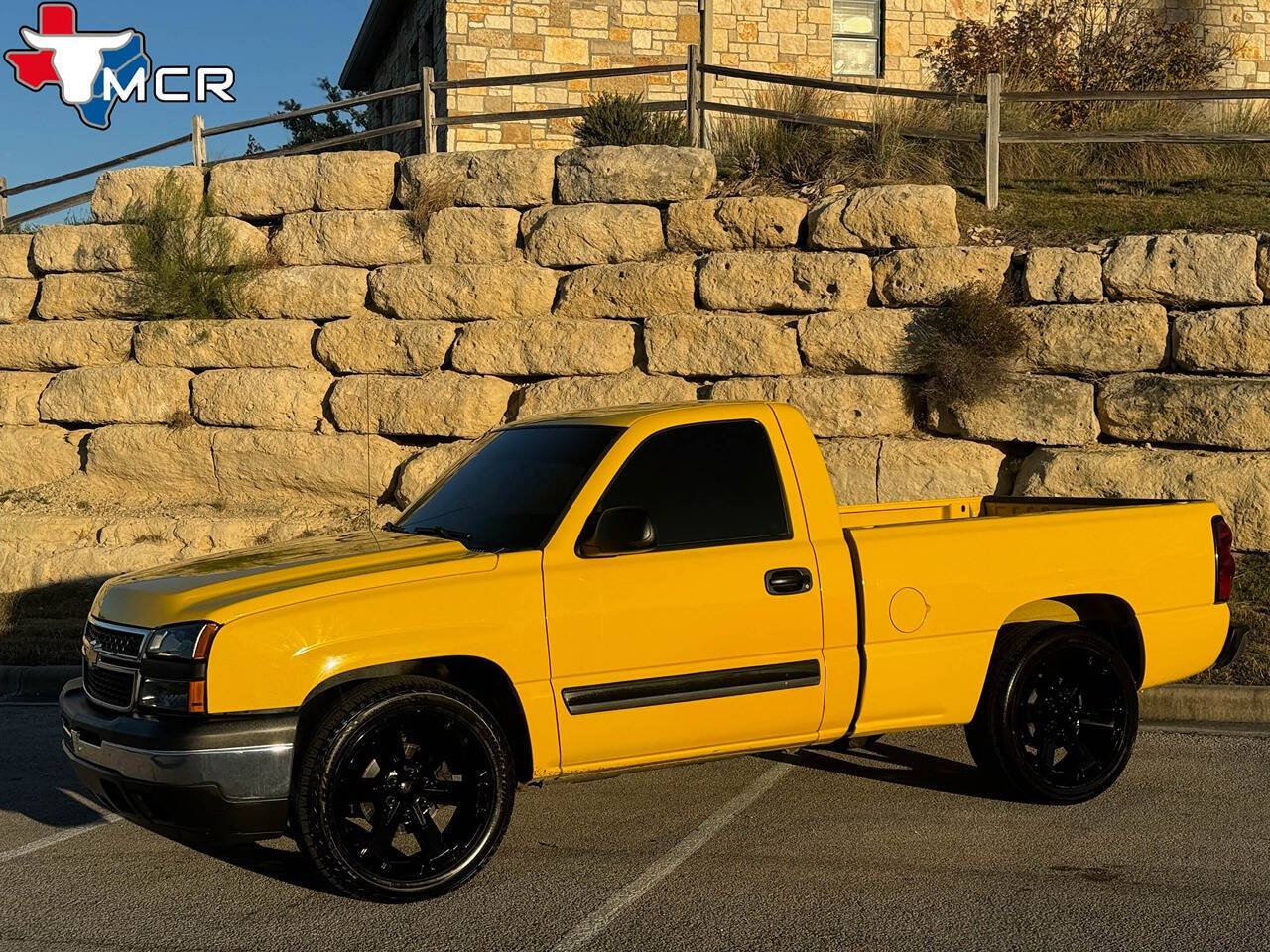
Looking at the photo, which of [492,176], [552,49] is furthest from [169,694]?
[552,49]

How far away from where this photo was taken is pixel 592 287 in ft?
45.7

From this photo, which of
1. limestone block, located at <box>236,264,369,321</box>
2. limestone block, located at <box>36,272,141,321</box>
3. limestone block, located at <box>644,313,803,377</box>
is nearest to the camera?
limestone block, located at <box>644,313,803,377</box>

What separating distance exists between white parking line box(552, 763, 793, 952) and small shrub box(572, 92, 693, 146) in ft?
32.7

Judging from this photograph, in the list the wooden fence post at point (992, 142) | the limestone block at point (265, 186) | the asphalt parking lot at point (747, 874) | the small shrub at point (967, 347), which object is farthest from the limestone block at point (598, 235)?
the asphalt parking lot at point (747, 874)

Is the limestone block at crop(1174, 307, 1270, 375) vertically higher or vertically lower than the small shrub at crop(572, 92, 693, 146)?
lower

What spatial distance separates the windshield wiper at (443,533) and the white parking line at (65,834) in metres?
2.01

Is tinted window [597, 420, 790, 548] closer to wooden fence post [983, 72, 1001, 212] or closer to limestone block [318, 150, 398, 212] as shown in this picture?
wooden fence post [983, 72, 1001, 212]

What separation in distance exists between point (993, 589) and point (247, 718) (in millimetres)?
3353

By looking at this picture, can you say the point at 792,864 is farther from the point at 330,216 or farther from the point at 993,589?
the point at 330,216

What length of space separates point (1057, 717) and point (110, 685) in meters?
4.23

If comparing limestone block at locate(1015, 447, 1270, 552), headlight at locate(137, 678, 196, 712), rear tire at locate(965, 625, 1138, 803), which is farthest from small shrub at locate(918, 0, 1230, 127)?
headlight at locate(137, 678, 196, 712)

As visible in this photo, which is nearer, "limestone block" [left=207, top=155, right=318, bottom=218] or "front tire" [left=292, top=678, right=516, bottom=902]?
"front tire" [left=292, top=678, right=516, bottom=902]

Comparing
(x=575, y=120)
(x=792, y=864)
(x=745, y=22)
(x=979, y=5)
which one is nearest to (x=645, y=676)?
(x=792, y=864)

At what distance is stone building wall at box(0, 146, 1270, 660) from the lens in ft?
40.2
